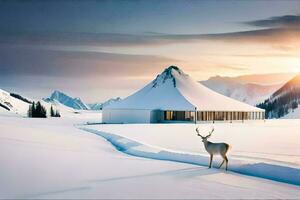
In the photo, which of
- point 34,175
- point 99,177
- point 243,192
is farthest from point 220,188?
point 34,175

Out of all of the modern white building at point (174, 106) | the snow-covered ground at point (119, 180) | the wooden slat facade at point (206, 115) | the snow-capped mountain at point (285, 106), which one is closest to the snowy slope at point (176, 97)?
the modern white building at point (174, 106)

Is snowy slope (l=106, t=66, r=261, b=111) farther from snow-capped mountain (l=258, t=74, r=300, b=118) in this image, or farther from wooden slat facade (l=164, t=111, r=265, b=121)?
snow-capped mountain (l=258, t=74, r=300, b=118)

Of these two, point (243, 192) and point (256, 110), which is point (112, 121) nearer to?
point (256, 110)

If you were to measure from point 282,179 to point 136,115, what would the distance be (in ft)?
154

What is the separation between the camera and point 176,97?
60.2 metres

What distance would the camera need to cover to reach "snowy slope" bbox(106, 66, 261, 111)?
2301 inches

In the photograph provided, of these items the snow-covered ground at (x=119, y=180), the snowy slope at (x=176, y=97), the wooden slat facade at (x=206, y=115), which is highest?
the snowy slope at (x=176, y=97)

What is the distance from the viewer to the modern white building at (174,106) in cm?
5788

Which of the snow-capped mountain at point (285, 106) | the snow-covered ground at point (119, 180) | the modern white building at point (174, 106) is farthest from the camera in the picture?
the snow-capped mountain at point (285, 106)

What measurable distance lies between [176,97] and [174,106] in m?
2.86

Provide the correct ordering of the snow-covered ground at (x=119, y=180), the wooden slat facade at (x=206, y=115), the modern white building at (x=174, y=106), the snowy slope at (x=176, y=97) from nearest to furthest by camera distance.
A: the snow-covered ground at (x=119, y=180), the wooden slat facade at (x=206, y=115), the modern white building at (x=174, y=106), the snowy slope at (x=176, y=97)

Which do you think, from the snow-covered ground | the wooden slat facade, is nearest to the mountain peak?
the wooden slat facade

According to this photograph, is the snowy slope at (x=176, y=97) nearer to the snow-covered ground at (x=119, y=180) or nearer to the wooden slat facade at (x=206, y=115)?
the wooden slat facade at (x=206, y=115)

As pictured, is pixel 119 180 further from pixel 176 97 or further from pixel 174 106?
pixel 176 97
